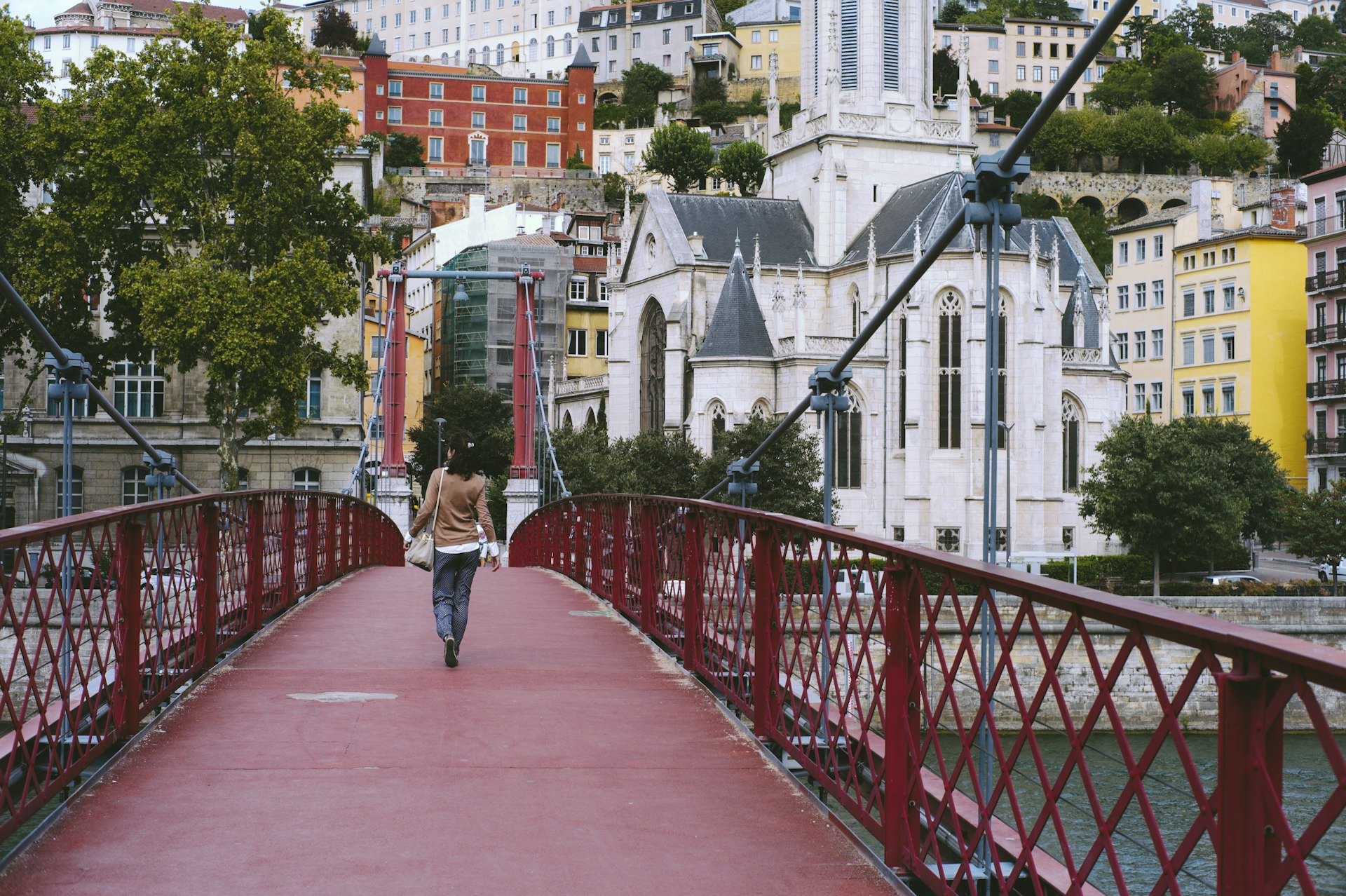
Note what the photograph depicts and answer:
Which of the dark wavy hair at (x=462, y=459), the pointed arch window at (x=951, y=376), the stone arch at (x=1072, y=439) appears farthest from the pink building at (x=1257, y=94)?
the dark wavy hair at (x=462, y=459)

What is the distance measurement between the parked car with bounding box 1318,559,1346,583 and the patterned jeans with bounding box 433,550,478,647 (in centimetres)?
3769

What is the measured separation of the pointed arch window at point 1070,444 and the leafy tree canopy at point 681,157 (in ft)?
168

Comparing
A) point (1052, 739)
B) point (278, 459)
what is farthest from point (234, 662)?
point (278, 459)

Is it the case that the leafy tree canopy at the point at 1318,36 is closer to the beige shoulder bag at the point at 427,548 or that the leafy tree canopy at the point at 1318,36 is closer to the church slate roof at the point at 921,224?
the church slate roof at the point at 921,224

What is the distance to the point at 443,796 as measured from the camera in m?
5.73

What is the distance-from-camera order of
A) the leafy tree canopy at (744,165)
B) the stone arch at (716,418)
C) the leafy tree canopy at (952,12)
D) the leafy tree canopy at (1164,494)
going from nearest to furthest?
the leafy tree canopy at (1164,494)
the stone arch at (716,418)
the leafy tree canopy at (744,165)
the leafy tree canopy at (952,12)

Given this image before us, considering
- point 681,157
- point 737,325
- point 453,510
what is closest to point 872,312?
point 737,325

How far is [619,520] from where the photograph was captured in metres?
13.2

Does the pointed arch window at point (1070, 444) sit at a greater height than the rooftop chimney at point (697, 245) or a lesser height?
lesser

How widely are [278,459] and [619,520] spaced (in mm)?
33381

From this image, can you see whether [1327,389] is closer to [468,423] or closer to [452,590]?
[468,423]

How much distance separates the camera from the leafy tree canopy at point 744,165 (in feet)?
317

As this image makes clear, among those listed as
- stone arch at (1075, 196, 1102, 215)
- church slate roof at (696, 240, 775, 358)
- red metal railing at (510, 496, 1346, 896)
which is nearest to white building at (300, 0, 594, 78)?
stone arch at (1075, 196, 1102, 215)

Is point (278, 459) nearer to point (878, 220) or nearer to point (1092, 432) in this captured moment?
point (878, 220)
